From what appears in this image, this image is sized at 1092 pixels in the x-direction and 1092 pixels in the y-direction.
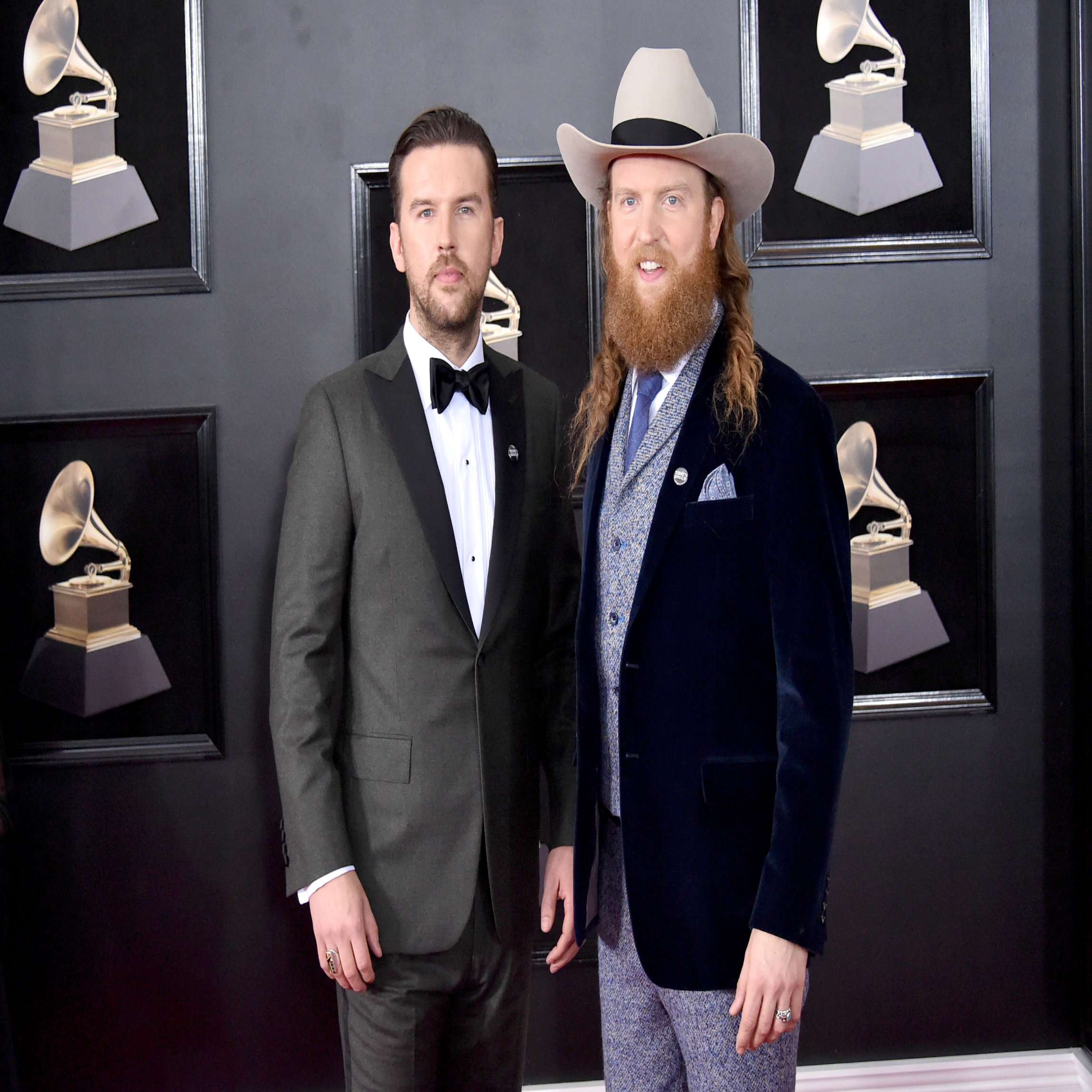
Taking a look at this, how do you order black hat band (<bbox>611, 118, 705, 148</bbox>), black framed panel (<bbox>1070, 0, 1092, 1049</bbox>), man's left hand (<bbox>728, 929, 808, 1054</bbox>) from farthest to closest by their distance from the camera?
black framed panel (<bbox>1070, 0, 1092, 1049</bbox>)
black hat band (<bbox>611, 118, 705, 148</bbox>)
man's left hand (<bbox>728, 929, 808, 1054</bbox>)

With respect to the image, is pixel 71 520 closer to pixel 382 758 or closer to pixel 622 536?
pixel 382 758

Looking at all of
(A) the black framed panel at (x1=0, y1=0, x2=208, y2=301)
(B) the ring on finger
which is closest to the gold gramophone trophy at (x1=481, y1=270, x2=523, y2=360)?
(A) the black framed panel at (x1=0, y1=0, x2=208, y2=301)

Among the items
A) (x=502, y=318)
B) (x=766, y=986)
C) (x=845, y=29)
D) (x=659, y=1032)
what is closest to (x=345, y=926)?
(x=659, y=1032)

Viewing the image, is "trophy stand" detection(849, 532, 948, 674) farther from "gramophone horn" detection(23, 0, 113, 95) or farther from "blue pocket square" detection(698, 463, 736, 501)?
"gramophone horn" detection(23, 0, 113, 95)

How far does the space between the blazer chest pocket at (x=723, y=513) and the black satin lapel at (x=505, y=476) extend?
1.43 ft

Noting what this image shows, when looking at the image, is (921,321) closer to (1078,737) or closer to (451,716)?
(1078,737)

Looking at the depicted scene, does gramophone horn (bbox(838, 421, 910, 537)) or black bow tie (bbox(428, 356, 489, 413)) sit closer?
black bow tie (bbox(428, 356, 489, 413))

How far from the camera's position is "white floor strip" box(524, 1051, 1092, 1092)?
266 cm

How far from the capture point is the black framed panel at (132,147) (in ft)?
7.97

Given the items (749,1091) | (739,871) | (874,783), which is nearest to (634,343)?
(739,871)

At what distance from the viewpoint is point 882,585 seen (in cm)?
266

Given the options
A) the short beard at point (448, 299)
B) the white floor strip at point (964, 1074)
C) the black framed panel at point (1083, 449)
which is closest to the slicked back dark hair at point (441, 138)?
the short beard at point (448, 299)

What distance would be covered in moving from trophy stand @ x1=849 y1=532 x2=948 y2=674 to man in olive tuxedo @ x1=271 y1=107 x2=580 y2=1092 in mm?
1161

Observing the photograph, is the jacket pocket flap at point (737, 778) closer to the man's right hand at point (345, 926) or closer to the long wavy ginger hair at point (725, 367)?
the long wavy ginger hair at point (725, 367)
